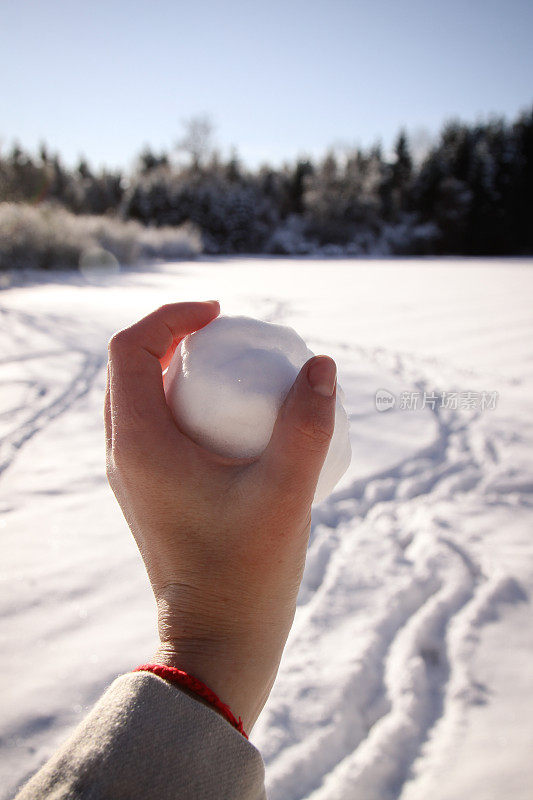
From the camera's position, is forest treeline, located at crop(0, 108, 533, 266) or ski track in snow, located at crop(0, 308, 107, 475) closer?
ski track in snow, located at crop(0, 308, 107, 475)

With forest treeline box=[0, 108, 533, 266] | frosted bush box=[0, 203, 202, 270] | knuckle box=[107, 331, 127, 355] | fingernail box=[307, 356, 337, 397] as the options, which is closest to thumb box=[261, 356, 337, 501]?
fingernail box=[307, 356, 337, 397]

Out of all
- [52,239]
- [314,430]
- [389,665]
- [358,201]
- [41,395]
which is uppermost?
[358,201]

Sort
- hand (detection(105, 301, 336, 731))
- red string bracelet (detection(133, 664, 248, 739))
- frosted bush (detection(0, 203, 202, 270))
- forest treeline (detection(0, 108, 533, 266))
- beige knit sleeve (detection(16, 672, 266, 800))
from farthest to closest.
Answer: forest treeline (detection(0, 108, 533, 266)) → frosted bush (detection(0, 203, 202, 270)) → hand (detection(105, 301, 336, 731)) → red string bracelet (detection(133, 664, 248, 739)) → beige knit sleeve (detection(16, 672, 266, 800))

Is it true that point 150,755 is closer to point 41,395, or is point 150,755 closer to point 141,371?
point 141,371

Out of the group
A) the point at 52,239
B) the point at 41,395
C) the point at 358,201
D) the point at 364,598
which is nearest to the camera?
the point at 364,598

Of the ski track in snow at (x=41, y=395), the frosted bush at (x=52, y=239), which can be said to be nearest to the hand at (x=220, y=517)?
the ski track in snow at (x=41, y=395)

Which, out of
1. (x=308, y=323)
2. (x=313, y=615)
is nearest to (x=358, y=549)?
(x=313, y=615)

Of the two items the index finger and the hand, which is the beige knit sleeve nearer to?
the hand

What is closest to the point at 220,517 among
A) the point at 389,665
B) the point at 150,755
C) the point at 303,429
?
the point at 303,429
